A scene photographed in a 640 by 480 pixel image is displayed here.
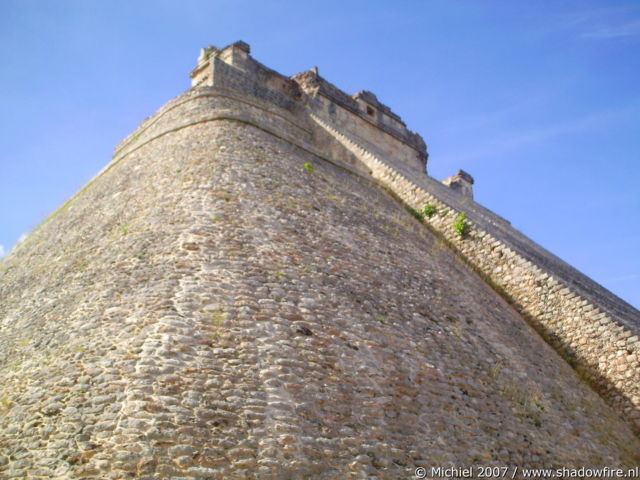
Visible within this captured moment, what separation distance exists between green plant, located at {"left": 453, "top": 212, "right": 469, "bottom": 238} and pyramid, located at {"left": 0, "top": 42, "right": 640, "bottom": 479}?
0.05 meters

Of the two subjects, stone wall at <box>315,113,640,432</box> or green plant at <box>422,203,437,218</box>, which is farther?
green plant at <box>422,203,437,218</box>

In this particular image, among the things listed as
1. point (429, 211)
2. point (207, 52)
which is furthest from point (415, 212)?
point (207, 52)

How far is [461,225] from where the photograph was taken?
11.9 m

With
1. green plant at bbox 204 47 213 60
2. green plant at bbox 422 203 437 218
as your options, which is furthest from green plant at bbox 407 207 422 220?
green plant at bbox 204 47 213 60

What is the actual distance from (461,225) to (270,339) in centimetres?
712

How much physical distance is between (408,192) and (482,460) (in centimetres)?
819

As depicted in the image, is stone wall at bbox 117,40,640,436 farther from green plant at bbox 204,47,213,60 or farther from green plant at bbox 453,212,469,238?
green plant at bbox 204,47,213,60

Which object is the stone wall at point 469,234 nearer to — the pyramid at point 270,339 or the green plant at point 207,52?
the pyramid at point 270,339

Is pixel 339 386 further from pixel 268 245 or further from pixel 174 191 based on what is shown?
pixel 174 191

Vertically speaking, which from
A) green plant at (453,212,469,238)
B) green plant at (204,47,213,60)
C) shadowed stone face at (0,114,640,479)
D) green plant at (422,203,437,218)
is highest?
green plant at (204,47,213,60)

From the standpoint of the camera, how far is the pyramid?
195 inches

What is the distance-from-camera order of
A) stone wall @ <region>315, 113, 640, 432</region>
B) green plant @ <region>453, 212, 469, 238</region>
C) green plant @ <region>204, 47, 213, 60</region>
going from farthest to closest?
green plant @ <region>204, 47, 213, 60</region>, green plant @ <region>453, 212, 469, 238</region>, stone wall @ <region>315, 113, 640, 432</region>

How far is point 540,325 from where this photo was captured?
396 inches

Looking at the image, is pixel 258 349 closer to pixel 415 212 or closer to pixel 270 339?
pixel 270 339
